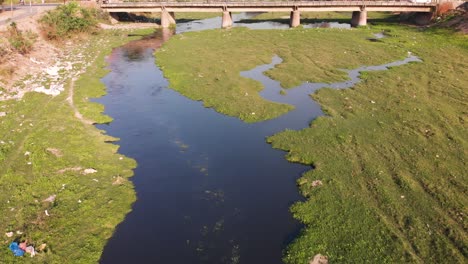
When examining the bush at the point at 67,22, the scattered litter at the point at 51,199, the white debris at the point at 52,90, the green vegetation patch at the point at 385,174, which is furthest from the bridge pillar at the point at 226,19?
the scattered litter at the point at 51,199

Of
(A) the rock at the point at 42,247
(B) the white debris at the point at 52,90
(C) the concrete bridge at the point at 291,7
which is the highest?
(C) the concrete bridge at the point at 291,7

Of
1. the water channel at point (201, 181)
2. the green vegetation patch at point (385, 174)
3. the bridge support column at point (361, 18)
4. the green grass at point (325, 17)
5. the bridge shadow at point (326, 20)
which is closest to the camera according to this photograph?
the green vegetation patch at point (385, 174)

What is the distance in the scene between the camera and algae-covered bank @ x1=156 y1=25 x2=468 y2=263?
18.3 m

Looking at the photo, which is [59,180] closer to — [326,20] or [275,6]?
[275,6]

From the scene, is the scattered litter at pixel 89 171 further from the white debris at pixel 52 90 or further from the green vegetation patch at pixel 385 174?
the white debris at pixel 52 90

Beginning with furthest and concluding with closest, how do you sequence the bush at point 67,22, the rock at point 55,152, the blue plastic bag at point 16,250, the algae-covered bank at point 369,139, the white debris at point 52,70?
the bush at point 67,22 < the white debris at point 52,70 < the rock at point 55,152 < the algae-covered bank at point 369,139 < the blue plastic bag at point 16,250

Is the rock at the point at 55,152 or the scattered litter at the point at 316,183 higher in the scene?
the rock at the point at 55,152

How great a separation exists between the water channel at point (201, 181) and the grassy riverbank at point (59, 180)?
3.52 ft

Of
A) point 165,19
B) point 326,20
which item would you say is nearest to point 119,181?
point 165,19

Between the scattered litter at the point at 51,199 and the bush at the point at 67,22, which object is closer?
the scattered litter at the point at 51,199

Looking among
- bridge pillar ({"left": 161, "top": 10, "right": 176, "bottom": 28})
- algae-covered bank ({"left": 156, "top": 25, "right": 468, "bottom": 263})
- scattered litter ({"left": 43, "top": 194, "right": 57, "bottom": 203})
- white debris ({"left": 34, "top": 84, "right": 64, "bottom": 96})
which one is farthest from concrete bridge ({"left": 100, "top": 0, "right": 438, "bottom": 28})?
scattered litter ({"left": 43, "top": 194, "right": 57, "bottom": 203})

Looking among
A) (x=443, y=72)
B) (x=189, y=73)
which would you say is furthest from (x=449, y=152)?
(x=189, y=73)

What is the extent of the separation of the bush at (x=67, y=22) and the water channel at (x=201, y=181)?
1112 inches

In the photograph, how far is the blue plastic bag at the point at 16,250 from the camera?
1703 cm
